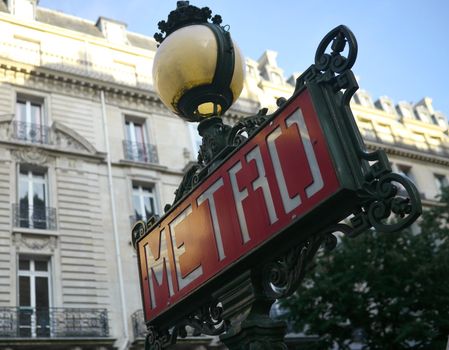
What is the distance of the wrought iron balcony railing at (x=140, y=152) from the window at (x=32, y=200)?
369 cm

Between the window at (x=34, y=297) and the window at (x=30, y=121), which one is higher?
the window at (x=30, y=121)

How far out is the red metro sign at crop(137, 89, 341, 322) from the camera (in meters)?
2.13

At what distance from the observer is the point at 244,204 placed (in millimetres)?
2459

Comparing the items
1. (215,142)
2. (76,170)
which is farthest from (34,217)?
(215,142)

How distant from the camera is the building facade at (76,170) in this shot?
56.1ft

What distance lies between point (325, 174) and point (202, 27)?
1548 mm

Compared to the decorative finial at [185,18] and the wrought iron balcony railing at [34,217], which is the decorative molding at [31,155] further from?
the decorative finial at [185,18]

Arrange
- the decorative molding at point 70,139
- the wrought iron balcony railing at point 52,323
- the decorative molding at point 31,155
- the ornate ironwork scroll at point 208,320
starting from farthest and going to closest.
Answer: the decorative molding at point 70,139
the decorative molding at point 31,155
the wrought iron balcony railing at point 52,323
the ornate ironwork scroll at point 208,320

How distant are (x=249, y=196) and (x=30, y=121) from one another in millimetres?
19667

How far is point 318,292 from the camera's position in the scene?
1859 centimetres

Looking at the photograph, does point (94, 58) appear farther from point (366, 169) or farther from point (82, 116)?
point (366, 169)

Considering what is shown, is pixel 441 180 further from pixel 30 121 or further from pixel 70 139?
pixel 30 121

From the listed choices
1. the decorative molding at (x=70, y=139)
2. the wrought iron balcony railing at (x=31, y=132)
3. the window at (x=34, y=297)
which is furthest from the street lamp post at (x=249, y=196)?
the decorative molding at (x=70, y=139)

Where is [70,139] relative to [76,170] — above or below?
above
